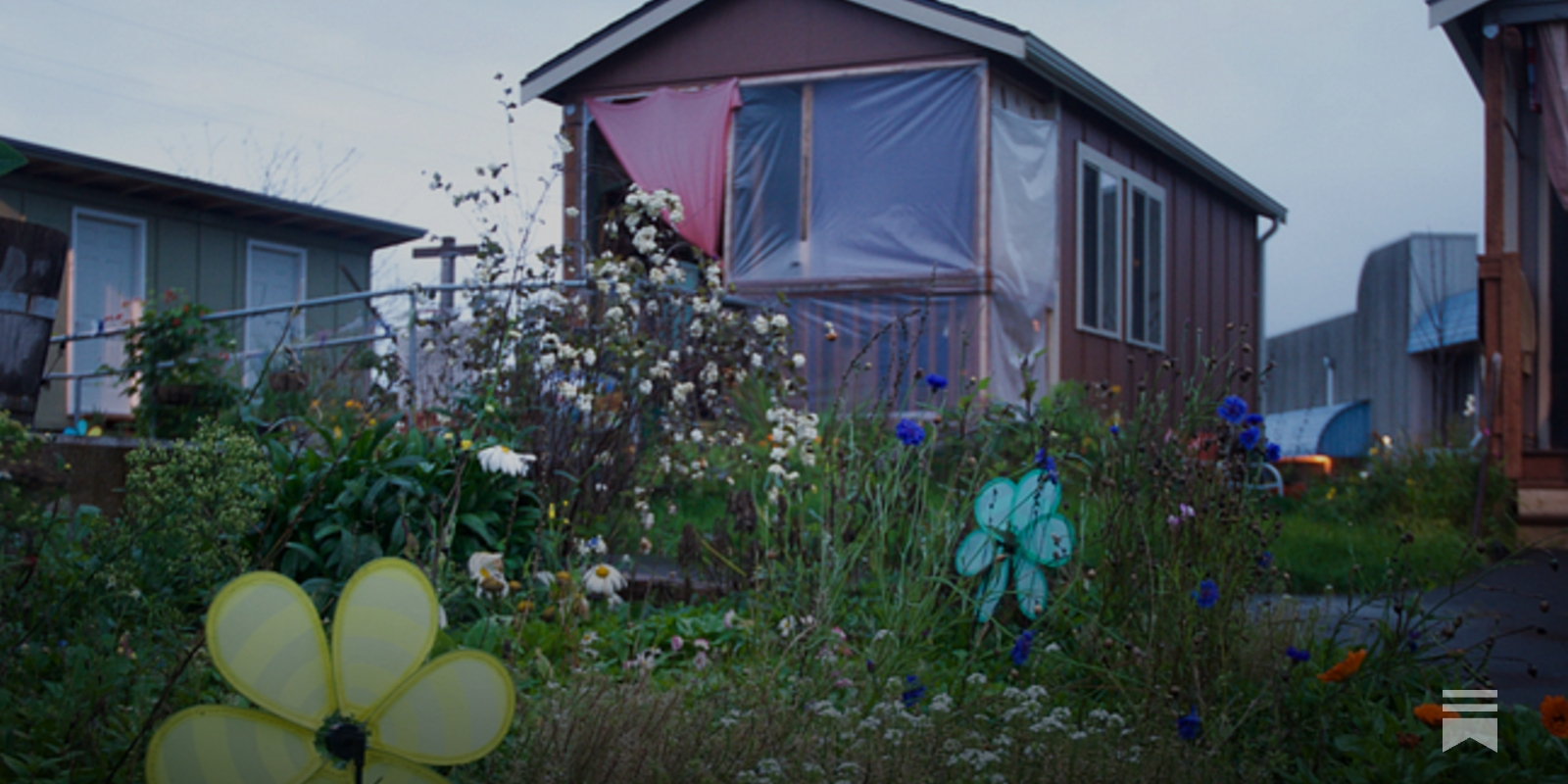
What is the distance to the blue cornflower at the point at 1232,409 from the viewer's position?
10.4 feet

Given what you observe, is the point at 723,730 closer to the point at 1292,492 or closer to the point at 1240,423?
the point at 1240,423

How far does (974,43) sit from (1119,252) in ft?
11.4

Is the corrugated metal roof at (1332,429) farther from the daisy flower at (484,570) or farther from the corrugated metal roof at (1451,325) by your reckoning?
the daisy flower at (484,570)

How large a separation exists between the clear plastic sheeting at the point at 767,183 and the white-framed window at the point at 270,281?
20.3ft

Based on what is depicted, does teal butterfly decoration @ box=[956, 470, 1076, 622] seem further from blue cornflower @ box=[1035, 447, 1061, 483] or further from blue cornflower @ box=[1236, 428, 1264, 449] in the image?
blue cornflower @ box=[1236, 428, 1264, 449]

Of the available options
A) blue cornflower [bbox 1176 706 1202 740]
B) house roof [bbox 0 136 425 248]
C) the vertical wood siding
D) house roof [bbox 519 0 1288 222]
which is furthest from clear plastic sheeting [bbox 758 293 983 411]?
house roof [bbox 0 136 425 248]

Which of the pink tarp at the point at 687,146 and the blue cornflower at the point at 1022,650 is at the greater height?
the pink tarp at the point at 687,146

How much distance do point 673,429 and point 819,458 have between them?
71 centimetres

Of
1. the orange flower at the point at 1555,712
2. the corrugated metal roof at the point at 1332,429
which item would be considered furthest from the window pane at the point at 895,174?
the corrugated metal roof at the point at 1332,429

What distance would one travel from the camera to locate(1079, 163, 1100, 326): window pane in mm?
11398

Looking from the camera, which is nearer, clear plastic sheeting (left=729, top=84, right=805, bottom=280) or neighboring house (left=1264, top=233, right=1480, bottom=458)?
→ clear plastic sheeting (left=729, top=84, right=805, bottom=280)

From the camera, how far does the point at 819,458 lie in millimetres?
5086

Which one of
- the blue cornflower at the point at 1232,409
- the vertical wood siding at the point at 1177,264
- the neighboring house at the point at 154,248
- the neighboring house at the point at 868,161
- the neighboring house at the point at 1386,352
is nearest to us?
the blue cornflower at the point at 1232,409

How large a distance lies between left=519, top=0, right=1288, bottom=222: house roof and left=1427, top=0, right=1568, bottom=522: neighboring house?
2.90 meters
